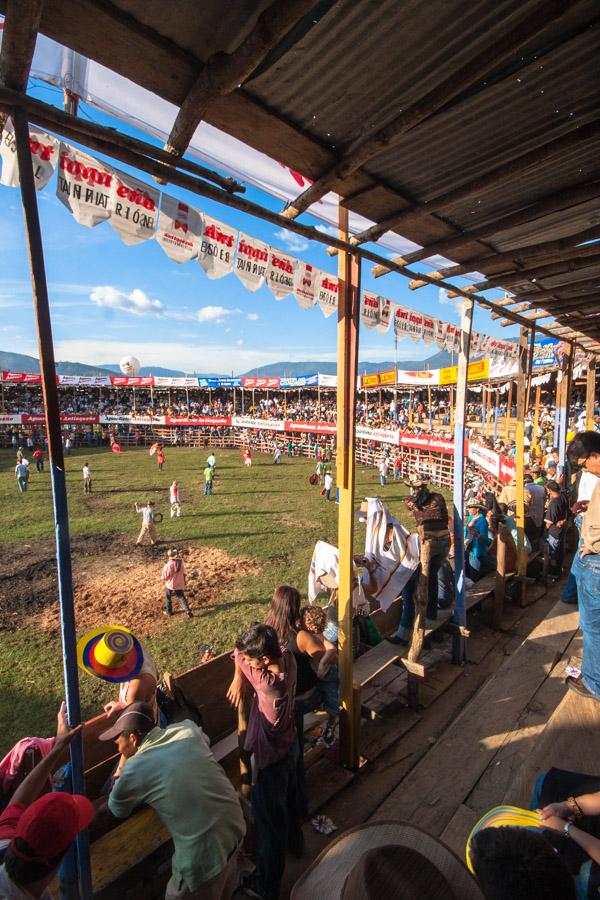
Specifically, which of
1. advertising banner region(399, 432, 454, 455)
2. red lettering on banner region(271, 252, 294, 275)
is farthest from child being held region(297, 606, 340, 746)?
advertising banner region(399, 432, 454, 455)

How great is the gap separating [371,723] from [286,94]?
4.98 metres

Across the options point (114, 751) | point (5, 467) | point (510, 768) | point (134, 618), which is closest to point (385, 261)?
point (510, 768)

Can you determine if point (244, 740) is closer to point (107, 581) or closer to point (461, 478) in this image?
point (461, 478)

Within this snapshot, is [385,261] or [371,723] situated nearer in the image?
[385,261]

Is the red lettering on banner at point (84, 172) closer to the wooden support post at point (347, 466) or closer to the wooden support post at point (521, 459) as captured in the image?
the wooden support post at point (347, 466)

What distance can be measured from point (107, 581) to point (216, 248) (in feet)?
28.0

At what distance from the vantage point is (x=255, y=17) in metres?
1.65

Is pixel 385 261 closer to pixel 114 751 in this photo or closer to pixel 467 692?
pixel 467 692

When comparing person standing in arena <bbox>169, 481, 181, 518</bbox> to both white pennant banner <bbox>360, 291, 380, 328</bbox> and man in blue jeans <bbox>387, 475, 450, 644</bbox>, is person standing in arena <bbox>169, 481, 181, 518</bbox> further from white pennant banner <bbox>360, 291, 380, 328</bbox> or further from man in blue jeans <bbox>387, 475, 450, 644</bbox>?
man in blue jeans <bbox>387, 475, 450, 644</bbox>

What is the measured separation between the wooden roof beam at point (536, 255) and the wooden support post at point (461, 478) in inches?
33.5

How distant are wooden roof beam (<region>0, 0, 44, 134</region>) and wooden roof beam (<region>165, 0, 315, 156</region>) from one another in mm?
599

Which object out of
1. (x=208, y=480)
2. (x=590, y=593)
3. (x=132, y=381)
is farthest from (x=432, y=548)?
(x=132, y=381)

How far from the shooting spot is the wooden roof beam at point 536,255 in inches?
138

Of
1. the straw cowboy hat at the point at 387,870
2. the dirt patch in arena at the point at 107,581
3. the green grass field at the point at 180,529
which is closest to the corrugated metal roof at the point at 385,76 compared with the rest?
the straw cowboy hat at the point at 387,870
